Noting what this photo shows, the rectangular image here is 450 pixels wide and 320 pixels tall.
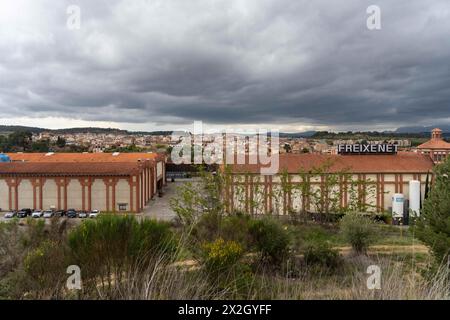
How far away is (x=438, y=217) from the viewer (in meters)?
10.7

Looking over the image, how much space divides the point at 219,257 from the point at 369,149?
4327 centimetres

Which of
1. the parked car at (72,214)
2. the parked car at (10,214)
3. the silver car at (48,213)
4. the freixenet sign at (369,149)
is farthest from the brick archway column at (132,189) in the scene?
the freixenet sign at (369,149)

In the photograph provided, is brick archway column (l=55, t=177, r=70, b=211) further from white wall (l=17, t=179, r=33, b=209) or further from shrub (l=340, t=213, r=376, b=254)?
shrub (l=340, t=213, r=376, b=254)

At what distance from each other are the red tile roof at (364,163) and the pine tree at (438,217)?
2651cm

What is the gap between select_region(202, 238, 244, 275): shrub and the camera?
5827mm

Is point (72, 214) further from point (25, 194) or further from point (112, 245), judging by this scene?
point (112, 245)

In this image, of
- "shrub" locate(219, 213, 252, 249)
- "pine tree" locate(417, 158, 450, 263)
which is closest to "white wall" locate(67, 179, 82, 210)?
"shrub" locate(219, 213, 252, 249)

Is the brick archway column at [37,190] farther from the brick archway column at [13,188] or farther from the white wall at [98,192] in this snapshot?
the white wall at [98,192]

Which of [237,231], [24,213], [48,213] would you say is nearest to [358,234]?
[237,231]
